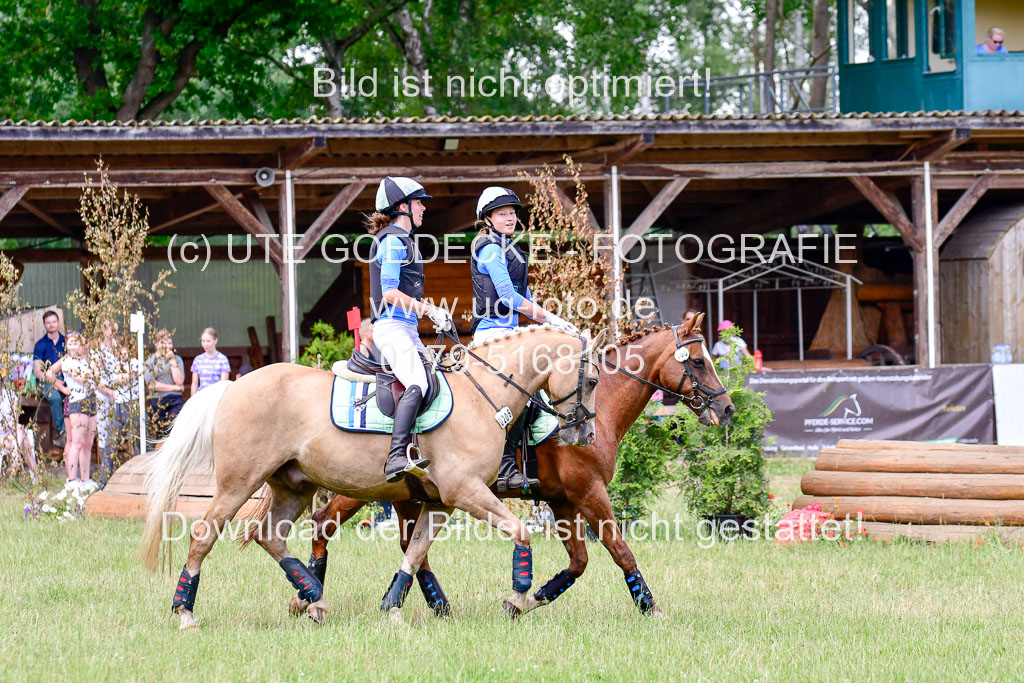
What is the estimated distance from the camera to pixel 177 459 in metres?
6.89

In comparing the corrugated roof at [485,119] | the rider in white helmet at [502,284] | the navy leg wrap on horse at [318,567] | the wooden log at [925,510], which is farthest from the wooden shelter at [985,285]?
the navy leg wrap on horse at [318,567]

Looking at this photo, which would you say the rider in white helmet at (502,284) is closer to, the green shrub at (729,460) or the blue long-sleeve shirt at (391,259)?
the blue long-sleeve shirt at (391,259)

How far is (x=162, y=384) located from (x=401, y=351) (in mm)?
Result: 7516

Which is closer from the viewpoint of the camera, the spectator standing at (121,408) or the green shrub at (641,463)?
the green shrub at (641,463)

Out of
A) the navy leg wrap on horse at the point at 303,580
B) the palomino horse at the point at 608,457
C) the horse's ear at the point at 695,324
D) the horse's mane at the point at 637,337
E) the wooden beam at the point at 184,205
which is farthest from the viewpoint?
the wooden beam at the point at 184,205

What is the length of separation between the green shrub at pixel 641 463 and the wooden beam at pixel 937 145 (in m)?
7.67

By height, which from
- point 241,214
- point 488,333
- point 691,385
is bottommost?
point 691,385

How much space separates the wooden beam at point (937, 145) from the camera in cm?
1512

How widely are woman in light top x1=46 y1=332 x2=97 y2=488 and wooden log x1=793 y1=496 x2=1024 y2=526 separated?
24.9ft

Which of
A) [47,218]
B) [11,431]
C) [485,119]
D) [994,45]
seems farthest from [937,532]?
[47,218]

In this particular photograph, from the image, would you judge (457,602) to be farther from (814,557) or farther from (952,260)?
(952,260)

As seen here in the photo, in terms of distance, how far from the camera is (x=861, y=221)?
73.8 feet

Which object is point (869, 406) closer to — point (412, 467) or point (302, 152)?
point (302, 152)

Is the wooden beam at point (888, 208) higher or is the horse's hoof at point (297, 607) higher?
the wooden beam at point (888, 208)
